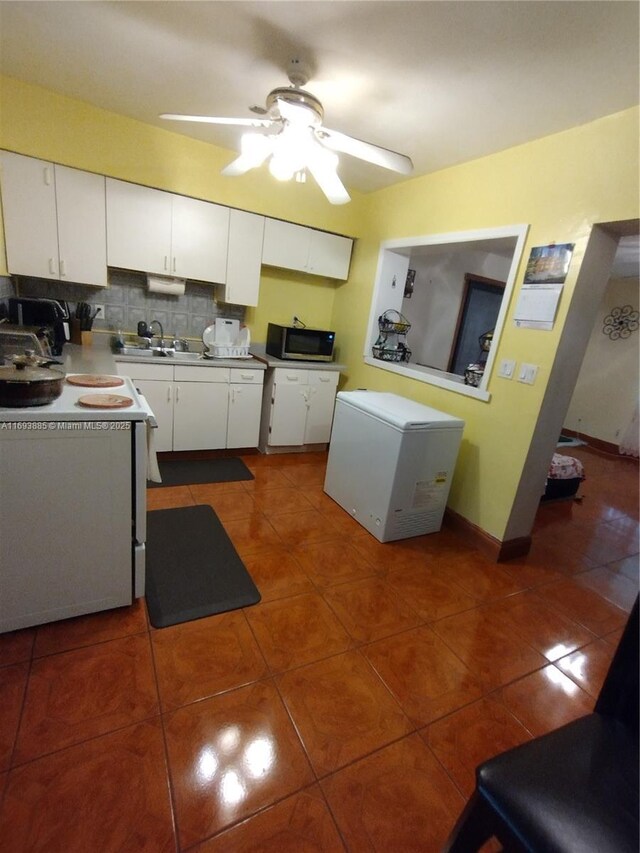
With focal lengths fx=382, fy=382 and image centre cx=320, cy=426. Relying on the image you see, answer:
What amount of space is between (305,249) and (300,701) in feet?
10.9

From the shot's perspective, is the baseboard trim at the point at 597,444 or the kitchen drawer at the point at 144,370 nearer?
the kitchen drawer at the point at 144,370

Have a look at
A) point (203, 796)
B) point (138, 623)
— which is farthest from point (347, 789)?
point (138, 623)

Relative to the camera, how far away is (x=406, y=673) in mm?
1559

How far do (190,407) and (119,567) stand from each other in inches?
66.1

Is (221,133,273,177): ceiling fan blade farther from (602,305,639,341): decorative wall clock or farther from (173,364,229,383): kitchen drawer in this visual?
(602,305,639,341): decorative wall clock

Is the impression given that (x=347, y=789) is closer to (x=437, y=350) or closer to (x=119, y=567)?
(x=119, y=567)

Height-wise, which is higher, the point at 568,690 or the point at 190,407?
the point at 190,407

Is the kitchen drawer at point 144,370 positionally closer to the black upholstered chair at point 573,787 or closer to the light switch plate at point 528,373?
the light switch plate at point 528,373

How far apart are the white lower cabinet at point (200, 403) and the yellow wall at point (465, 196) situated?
1142mm

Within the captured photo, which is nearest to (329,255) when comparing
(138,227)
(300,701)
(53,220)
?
(138,227)

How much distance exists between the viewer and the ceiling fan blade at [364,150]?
5.47 feet

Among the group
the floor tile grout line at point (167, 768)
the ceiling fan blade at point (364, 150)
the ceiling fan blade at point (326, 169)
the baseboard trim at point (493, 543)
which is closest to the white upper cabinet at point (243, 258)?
the ceiling fan blade at point (326, 169)

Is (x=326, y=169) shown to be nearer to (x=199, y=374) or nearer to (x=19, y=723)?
(x=199, y=374)

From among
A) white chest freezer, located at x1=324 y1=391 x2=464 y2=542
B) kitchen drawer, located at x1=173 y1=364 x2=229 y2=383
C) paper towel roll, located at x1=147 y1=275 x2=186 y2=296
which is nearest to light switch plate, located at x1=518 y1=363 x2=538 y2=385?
white chest freezer, located at x1=324 y1=391 x2=464 y2=542
